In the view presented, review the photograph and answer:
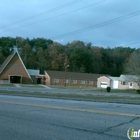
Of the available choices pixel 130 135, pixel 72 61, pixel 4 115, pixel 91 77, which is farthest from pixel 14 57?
pixel 130 135

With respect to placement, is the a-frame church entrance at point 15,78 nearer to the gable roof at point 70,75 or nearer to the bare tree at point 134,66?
the gable roof at point 70,75

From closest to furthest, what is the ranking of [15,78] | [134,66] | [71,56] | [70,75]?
[134,66] → [15,78] → [70,75] → [71,56]

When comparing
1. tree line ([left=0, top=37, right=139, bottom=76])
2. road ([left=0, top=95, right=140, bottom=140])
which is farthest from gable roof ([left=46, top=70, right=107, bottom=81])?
road ([left=0, top=95, right=140, bottom=140])

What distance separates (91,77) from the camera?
89000 millimetres

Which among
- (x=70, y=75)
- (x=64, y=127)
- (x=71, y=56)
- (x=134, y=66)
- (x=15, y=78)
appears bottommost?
(x=64, y=127)

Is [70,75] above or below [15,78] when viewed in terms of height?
above

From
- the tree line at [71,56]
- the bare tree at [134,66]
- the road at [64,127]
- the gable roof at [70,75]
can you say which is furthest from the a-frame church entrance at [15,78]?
Result: the road at [64,127]

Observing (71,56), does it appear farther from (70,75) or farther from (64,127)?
(64,127)

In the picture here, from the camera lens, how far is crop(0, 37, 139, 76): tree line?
346 ft

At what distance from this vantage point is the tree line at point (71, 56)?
346 feet

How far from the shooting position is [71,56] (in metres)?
105

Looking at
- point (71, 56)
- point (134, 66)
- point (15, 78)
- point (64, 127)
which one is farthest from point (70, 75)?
point (64, 127)

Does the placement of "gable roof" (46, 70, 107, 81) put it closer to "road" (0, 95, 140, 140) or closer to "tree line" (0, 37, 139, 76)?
"tree line" (0, 37, 139, 76)

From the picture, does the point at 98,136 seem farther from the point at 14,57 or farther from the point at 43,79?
the point at 43,79
